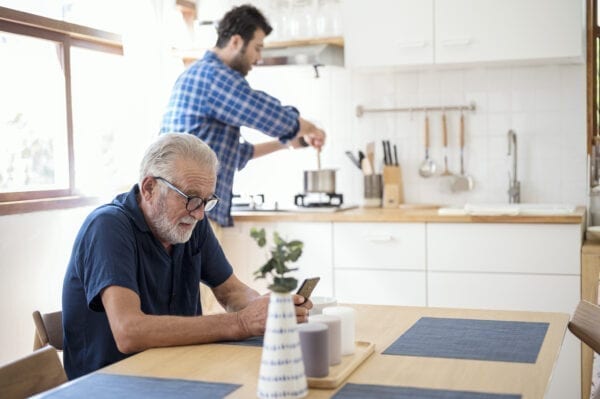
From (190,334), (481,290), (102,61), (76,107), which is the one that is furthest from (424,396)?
(102,61)

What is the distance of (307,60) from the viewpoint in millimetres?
4176

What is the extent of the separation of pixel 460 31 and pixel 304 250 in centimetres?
131

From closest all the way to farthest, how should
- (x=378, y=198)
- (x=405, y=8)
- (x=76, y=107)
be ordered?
(x=76, y=107) → (x=405, y=8) → (x=378, y=198)

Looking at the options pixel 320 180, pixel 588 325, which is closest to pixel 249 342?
pixel 588 325

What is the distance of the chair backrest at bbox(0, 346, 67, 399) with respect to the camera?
1701 millimetres

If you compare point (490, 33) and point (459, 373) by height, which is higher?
point (490, 33)

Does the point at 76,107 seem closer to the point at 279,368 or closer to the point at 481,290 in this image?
the point at 481,290

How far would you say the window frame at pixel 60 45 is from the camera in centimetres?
333

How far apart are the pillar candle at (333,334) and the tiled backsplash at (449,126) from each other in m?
2.81

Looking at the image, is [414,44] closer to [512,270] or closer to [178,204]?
[512,270]

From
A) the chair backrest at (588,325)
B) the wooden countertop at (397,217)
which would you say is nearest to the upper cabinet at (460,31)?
the wooden countertop at (397,217)

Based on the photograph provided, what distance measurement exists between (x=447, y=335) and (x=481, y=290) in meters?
1.83

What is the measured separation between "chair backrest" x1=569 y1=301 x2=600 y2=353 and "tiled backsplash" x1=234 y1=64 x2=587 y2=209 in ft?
6.85

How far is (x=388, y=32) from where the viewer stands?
13.7 ft
